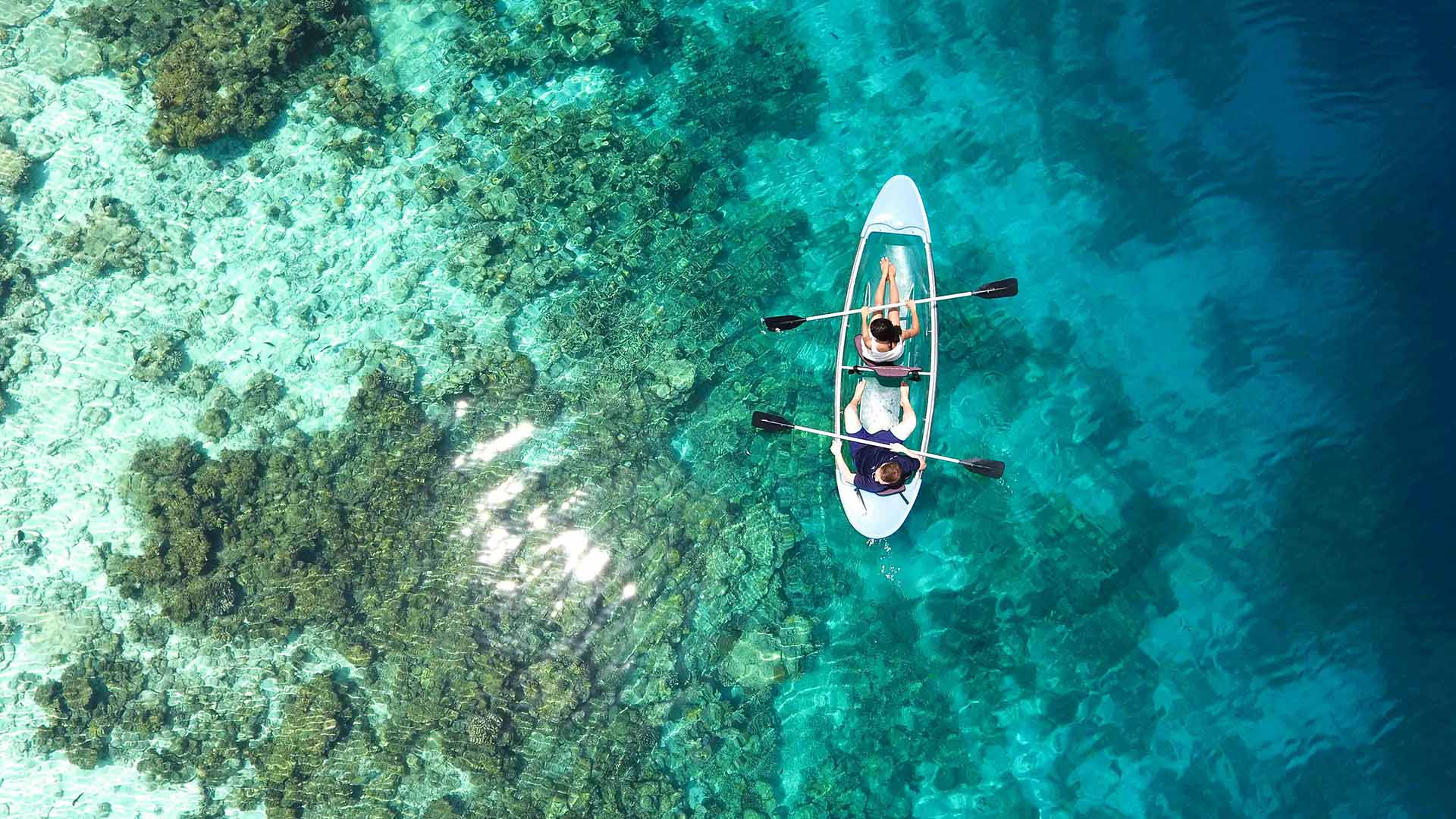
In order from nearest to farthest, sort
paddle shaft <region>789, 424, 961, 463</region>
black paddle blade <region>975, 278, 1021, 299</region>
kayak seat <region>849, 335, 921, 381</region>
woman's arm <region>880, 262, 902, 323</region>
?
paddle shaft <region>789, 424, 961, 463</region>
kayak seat <region>849, 335, 921, 381</region>
black paddle blade <region>975, 278, 1021, 299</region>
woman's arm <region>880, 262, 902, 323</region>

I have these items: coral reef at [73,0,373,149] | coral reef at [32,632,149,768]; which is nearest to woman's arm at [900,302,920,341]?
coral reef at [73,0,373,149]

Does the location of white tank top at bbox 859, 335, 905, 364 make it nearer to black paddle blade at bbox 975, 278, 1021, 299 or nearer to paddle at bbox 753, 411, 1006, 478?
paddle at bbox 753, 411, 1006, 478

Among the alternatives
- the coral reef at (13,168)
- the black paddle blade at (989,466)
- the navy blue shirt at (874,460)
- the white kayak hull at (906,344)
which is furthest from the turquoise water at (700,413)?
the navy blue shirt at (874,460)

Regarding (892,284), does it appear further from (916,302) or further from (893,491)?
(893,491)

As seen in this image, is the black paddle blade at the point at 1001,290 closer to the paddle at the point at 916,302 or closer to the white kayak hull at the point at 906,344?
the paddle at the point at 916,302

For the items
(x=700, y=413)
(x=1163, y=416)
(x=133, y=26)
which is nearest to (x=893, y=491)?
(x=700, y=413)

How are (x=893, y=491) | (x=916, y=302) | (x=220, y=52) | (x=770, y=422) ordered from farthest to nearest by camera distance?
(x=220, y=52) < (x=770, y=422) < (x=916, y=302) < (x=893, y=491)

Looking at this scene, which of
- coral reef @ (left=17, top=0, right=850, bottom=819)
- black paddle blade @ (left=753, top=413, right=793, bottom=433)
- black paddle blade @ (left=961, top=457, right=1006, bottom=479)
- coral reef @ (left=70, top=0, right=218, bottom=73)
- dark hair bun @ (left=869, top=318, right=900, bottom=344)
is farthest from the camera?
coral reef @ (left=70, top=0, right=218, bottom=73)
